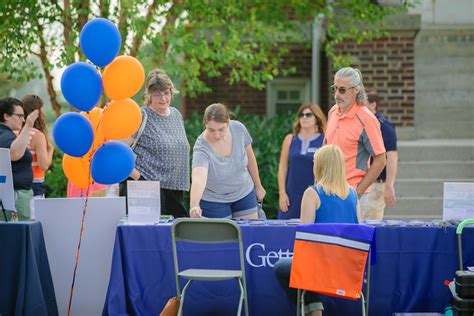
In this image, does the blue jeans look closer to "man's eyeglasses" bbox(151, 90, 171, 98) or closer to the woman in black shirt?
"man's eyeglasses" bbox(151, 90, 171, 98)

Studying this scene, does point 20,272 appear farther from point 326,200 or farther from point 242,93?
point 242,93

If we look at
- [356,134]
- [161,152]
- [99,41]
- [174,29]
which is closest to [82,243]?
[161,152]

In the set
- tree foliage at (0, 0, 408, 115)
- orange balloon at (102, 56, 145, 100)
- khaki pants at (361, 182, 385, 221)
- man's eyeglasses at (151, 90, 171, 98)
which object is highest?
tree foliage at (0, 0, 408, 115)

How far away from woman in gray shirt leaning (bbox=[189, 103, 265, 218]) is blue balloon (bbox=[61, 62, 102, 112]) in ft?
3.61

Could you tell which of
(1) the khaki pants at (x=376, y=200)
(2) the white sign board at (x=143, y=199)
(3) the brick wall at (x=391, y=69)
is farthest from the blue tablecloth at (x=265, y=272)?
(3) the brick wall at (x=391, y=69)

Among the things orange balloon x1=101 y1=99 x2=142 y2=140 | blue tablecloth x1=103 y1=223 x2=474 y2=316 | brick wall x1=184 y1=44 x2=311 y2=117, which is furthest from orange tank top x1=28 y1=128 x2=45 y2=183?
brick wall x1=184 y1=44 x2=311 y2=117

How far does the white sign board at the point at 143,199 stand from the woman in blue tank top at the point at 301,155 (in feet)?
6.96

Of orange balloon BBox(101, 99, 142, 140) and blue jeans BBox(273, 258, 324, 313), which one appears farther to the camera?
orange balloon BBox(101, 99, 142, 140)

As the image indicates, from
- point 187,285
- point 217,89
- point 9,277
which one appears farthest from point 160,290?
point 217,89

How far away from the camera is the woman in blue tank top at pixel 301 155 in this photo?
27.5 feet

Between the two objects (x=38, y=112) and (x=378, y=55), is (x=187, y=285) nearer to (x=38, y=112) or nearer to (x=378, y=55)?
(x=38, y=112)

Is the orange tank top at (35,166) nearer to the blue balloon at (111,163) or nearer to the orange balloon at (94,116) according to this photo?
the orange balloon at (94,116)

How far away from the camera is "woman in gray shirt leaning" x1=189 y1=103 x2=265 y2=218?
23.9 ft

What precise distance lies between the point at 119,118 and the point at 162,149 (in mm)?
915
